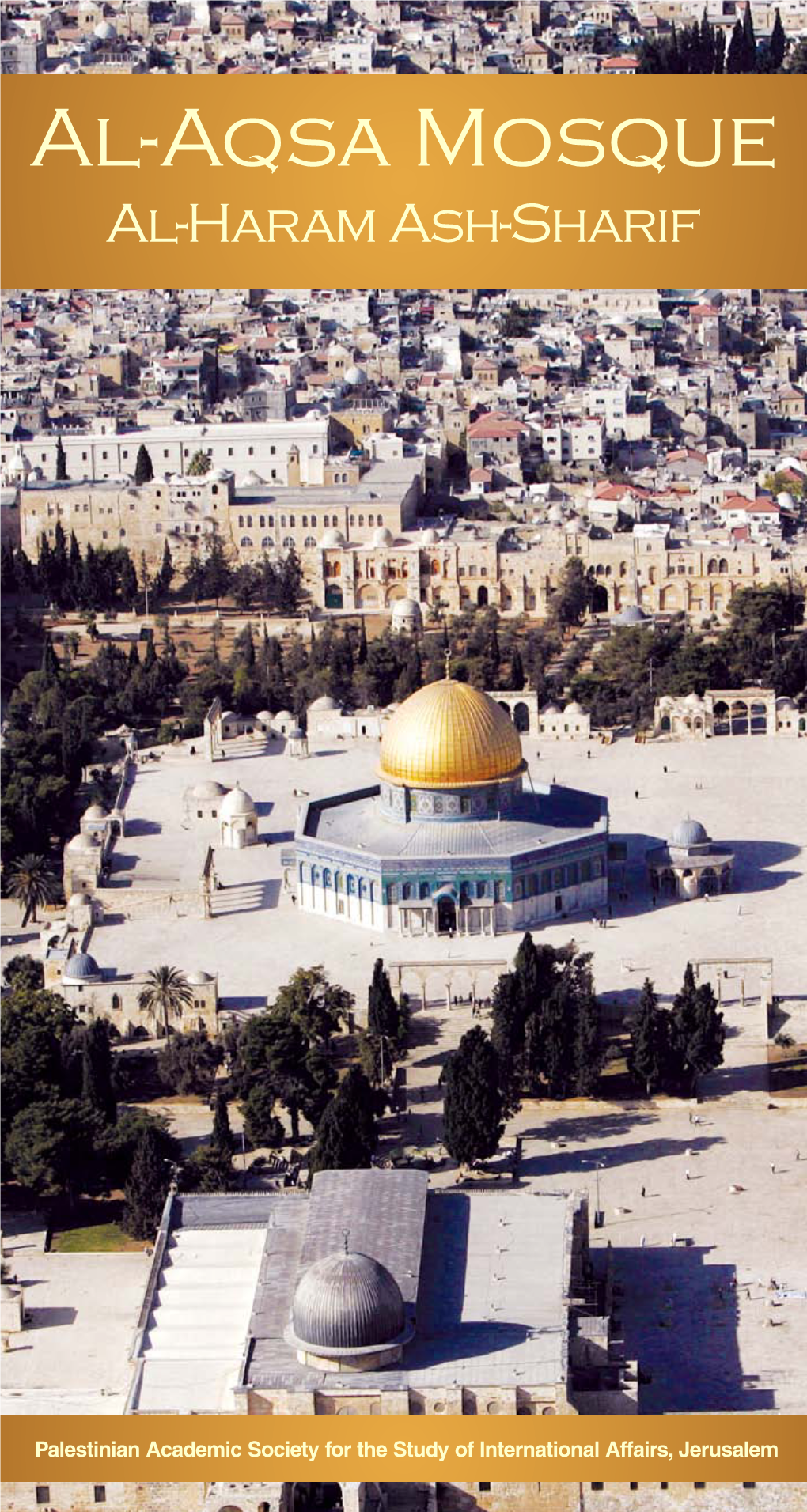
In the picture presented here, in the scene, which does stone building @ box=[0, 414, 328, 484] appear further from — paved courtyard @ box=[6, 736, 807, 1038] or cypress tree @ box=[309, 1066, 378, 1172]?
cypress tree @ box=[309, 1066, 378, 1172]

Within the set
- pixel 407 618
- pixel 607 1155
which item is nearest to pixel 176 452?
pixel 407 618

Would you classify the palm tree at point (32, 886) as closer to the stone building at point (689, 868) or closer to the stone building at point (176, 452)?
the stone building at point (689, 868)

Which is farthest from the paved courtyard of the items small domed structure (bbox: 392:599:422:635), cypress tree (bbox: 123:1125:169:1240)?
small domed structure (bbox: 392:599:422:635)

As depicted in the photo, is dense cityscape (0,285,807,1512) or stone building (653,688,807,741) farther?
stone building (653,688,807,741)

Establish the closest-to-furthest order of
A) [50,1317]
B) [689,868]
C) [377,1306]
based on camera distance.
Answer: [377,1306], [50,1317], [689,868]

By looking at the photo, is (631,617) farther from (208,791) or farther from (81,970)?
(81,970)
